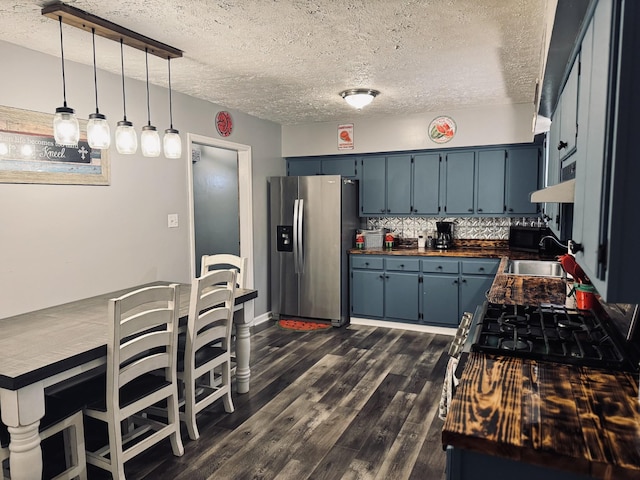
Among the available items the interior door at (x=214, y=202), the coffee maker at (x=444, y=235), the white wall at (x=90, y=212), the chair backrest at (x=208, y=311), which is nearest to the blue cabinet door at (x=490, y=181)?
the coffee maker at (x=444, y=235)

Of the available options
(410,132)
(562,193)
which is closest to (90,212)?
(562,193)

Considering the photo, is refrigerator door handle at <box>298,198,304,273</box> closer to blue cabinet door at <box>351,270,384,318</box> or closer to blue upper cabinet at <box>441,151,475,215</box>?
blue cabinet door at <box>351,270,384,318</box>

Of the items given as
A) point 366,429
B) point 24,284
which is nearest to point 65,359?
point 24,284

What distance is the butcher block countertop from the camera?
43.0 inches

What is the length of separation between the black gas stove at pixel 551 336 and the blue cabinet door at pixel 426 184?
290cm

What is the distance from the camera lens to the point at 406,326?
5.13 meters

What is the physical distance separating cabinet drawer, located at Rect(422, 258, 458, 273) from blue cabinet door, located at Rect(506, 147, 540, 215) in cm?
85

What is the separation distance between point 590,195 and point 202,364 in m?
2.37

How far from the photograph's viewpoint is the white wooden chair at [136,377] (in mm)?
2158

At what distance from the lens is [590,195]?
3.86ft

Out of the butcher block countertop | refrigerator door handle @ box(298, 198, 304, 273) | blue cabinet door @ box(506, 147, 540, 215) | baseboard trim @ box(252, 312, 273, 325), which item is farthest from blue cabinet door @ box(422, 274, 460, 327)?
the butcher block countertop

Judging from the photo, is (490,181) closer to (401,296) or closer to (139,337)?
(401,296)

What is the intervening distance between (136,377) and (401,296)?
3.27 m

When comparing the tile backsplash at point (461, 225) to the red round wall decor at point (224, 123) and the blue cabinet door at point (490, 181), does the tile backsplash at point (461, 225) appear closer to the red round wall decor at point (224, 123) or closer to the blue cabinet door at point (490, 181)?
the blue cabinet door at point (490, 181)
